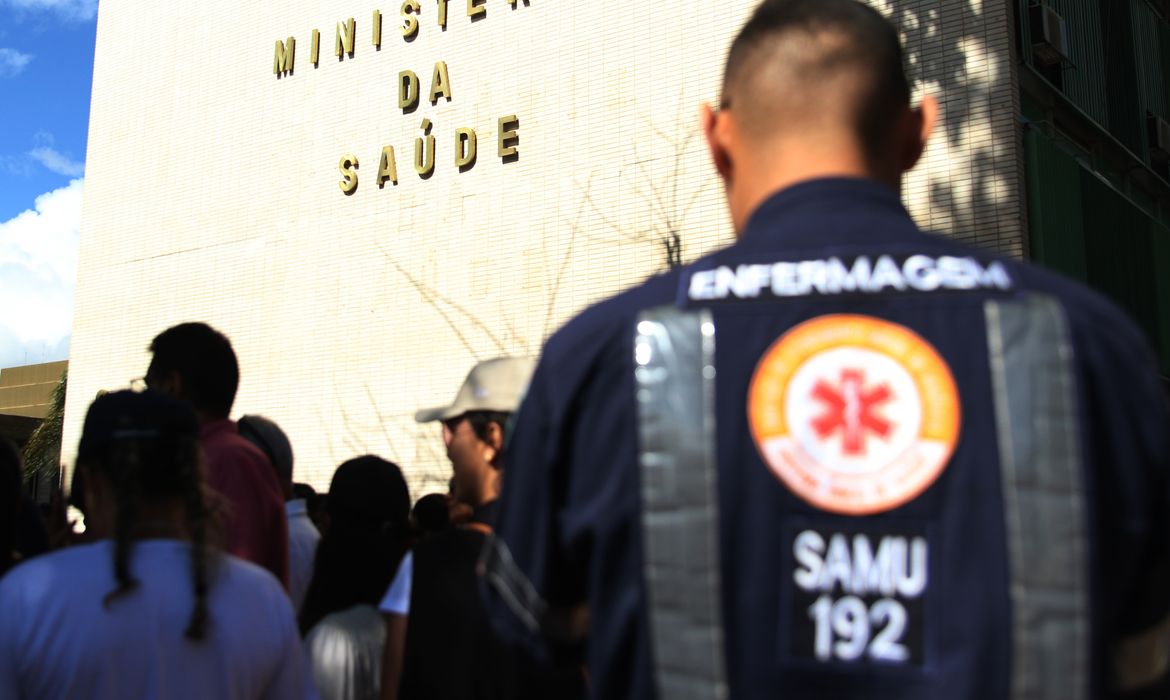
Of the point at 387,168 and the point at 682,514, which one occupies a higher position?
the point at 387,168

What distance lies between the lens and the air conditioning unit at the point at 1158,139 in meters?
13.0

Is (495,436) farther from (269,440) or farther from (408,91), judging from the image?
(408,91)

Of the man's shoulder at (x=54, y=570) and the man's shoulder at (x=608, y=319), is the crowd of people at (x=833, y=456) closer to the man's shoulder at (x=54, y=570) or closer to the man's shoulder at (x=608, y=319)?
the man's shoulder at (x=608, y=319)

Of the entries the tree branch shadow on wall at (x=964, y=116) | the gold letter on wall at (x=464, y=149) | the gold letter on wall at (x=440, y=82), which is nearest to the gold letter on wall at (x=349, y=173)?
the gold letter on wall at (x=440, y=82)

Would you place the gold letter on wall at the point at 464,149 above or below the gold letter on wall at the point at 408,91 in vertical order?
below

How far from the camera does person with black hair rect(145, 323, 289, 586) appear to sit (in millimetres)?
3354

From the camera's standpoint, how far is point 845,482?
124cm

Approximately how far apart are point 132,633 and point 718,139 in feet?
4.77

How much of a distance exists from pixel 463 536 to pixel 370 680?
94 cm

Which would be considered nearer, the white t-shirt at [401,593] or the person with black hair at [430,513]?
the white t-shirt at [401,593]

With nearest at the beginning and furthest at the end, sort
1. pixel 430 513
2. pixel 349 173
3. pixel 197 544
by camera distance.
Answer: pixel 197 544 < pixel 430 513 < pixel 349 173

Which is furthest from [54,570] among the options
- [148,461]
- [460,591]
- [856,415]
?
[856,415]

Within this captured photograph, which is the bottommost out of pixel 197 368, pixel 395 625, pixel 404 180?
pixel 395 625

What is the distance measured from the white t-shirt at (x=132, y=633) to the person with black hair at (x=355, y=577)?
1.37 m
